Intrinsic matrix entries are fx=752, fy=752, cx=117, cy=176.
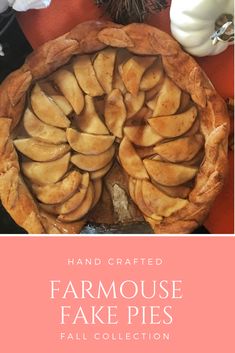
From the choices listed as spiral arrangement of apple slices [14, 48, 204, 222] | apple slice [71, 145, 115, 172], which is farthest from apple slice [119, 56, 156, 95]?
apple slice [71, 145, 115, 172]

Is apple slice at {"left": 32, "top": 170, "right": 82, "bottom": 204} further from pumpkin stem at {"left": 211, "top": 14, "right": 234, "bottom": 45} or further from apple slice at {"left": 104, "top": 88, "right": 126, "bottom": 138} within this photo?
pumpkin stem at {"left": 211, "top": 14, "right": 234, "bottom": 45}

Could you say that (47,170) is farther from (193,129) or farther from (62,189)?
(193,129)

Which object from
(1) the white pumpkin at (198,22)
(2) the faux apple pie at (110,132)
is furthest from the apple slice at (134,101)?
(1) the white pumpkin at (198,22)

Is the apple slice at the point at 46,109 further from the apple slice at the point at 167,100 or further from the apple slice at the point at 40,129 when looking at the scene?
the apple slice at the point at 167,100

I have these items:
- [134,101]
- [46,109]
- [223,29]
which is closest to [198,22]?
[223,29]

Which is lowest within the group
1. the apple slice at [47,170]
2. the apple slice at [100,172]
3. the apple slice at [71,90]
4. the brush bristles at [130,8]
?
the apple slice at [100,172]
